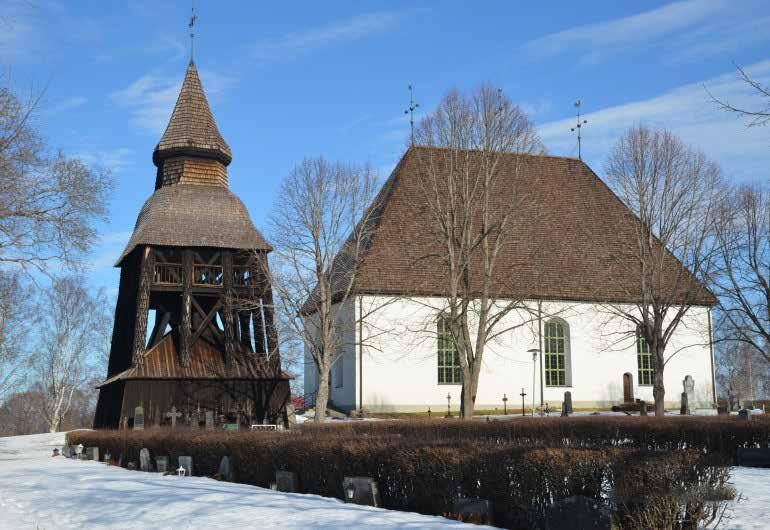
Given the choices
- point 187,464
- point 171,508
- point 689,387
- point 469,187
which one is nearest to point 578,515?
point 171,508

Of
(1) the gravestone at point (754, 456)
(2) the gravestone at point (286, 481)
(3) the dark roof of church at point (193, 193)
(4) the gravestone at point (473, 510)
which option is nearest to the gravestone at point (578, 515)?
(4) the gravestone at point (473, 510)

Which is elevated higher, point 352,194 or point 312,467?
point 352,194

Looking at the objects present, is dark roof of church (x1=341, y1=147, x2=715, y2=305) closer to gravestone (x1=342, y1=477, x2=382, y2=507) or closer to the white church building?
the white church building

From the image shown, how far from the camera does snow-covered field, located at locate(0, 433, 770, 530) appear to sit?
409 inches

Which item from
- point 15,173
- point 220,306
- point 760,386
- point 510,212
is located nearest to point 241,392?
point 220,306

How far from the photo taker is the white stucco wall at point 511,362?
3753 centimetres

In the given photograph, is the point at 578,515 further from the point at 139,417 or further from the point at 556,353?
the point at 556,353

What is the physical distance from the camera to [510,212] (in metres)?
30.0

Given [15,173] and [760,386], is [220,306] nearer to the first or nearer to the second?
[15,173]

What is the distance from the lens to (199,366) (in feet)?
106

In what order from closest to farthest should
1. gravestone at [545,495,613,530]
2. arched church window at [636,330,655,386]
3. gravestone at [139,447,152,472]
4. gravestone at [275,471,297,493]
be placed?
1. gravestone at [545,495,613,530]
2. gravestone at [275,471,297,493]
3. gravestone at [139,447,152,472]
4. arched church window at [636,330,655,386]

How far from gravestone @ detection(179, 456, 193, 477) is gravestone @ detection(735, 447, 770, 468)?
11.8 meters

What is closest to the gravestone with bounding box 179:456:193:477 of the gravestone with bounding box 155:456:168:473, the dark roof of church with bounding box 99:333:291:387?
the gravestone with bounding box 155:456:168:473

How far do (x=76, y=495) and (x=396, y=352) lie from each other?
25.0 meters
